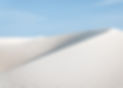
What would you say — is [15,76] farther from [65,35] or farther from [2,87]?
[65,35]

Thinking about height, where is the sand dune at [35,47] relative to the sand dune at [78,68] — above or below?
above

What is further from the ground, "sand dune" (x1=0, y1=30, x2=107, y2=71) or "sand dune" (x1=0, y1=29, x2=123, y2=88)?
"sand dune" (x1=0, y1=30, x2=107, y2=71)

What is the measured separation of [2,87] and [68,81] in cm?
335

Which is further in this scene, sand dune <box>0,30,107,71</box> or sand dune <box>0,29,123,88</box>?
sand dune <box>0,30,107,71</box>

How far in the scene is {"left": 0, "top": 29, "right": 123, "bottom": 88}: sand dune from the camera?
1306 centimetres

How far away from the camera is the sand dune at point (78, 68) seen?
1306 centimetres

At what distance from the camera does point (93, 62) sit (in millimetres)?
14930

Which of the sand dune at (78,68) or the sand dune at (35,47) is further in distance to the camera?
the sand dune at (35,47)

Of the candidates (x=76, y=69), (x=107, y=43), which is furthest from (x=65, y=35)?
(x=76, y=69)

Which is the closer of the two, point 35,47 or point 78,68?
point 78,68

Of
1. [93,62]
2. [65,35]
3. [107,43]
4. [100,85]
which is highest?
[65,35]

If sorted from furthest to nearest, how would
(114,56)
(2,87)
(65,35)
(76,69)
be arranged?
(65,35)
(114,56)
(76,69)
(2,87)

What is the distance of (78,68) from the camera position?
14445 millimetres

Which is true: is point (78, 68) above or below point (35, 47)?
below
